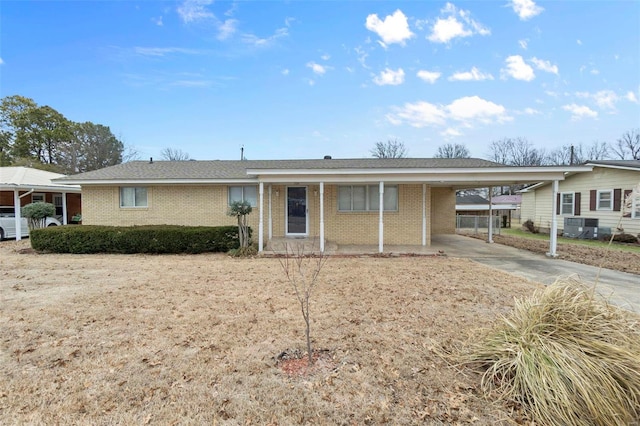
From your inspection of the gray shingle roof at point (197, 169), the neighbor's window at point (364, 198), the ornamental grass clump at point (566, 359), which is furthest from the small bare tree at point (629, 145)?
the ornamental grass clump at point (566, 359)

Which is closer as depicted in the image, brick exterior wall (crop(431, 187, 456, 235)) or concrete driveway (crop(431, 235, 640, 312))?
concrete driveway (crop(431, 235, 640, 312))

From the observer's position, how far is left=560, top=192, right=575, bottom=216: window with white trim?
58.2 feet

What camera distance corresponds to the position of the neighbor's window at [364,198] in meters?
12.0

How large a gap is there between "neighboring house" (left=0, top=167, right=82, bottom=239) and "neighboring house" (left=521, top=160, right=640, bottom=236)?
24334 mm

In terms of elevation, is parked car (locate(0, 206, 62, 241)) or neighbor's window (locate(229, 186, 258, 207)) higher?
neighbor's window (locate(229, 186, 258, 207))

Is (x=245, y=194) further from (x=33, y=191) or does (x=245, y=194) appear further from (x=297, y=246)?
(x=33, y=191)

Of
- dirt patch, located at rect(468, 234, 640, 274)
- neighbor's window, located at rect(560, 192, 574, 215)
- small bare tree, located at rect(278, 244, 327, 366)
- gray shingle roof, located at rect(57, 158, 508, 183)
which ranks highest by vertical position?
gray shingle roof, located at rect(57, 158, 508, 183)

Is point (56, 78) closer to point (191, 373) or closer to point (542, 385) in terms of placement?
point (191, 373)

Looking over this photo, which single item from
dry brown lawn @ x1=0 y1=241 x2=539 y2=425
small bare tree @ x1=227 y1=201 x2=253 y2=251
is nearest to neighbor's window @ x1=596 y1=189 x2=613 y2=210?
dry brown lawn @ x1=0 y1=241 x2=539 y2=425

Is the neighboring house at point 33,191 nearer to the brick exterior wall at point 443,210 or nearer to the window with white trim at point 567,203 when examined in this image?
the brick exterior wall at point 443,210

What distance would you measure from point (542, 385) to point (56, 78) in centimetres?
2311

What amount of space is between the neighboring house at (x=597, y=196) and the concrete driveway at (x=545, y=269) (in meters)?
4.10

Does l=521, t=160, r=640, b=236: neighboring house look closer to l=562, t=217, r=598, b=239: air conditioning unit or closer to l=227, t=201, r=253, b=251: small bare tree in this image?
l=562, t=217, r=598, b=239: air conditioning unit

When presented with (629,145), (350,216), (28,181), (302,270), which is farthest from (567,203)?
(629,145)
